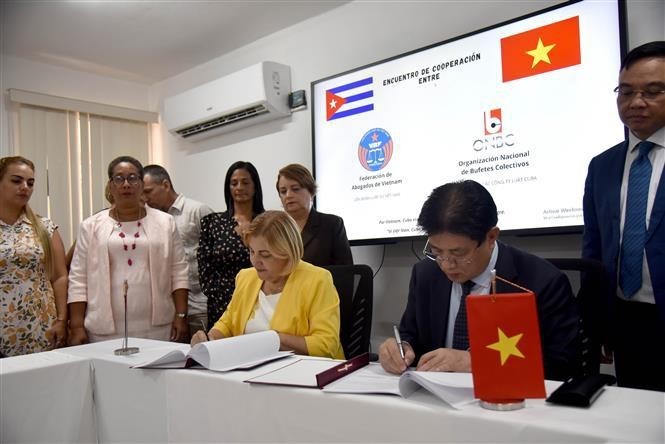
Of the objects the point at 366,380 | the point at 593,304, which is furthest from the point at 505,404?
the point at 593,304

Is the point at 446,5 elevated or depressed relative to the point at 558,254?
elevated

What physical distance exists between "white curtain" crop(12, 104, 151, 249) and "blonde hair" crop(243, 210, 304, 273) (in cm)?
318

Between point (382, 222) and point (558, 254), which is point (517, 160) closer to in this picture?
point (558, 254)

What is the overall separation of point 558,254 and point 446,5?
60.7 inches

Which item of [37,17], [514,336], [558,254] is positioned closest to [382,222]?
[558,254]

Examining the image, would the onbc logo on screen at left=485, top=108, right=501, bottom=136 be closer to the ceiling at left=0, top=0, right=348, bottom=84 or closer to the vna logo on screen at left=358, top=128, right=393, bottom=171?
the vna logo on screen at left=358, top=128, right=393, bottom=171

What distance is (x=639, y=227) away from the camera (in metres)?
1.62

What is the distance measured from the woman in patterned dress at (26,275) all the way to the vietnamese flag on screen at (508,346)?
2260 millimetres

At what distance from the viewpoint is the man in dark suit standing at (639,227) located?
1.57m

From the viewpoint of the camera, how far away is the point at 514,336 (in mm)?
792

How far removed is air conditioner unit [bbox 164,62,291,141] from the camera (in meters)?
3.76

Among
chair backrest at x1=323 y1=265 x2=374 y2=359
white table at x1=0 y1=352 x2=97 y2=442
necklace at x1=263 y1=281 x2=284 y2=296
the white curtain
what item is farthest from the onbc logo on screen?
the white curtain

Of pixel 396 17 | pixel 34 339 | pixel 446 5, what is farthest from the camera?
pixel 396 17

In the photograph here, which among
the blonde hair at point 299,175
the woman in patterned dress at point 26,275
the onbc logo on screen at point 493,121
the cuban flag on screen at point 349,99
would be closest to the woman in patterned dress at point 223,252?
the blonde hair at point 299,175
